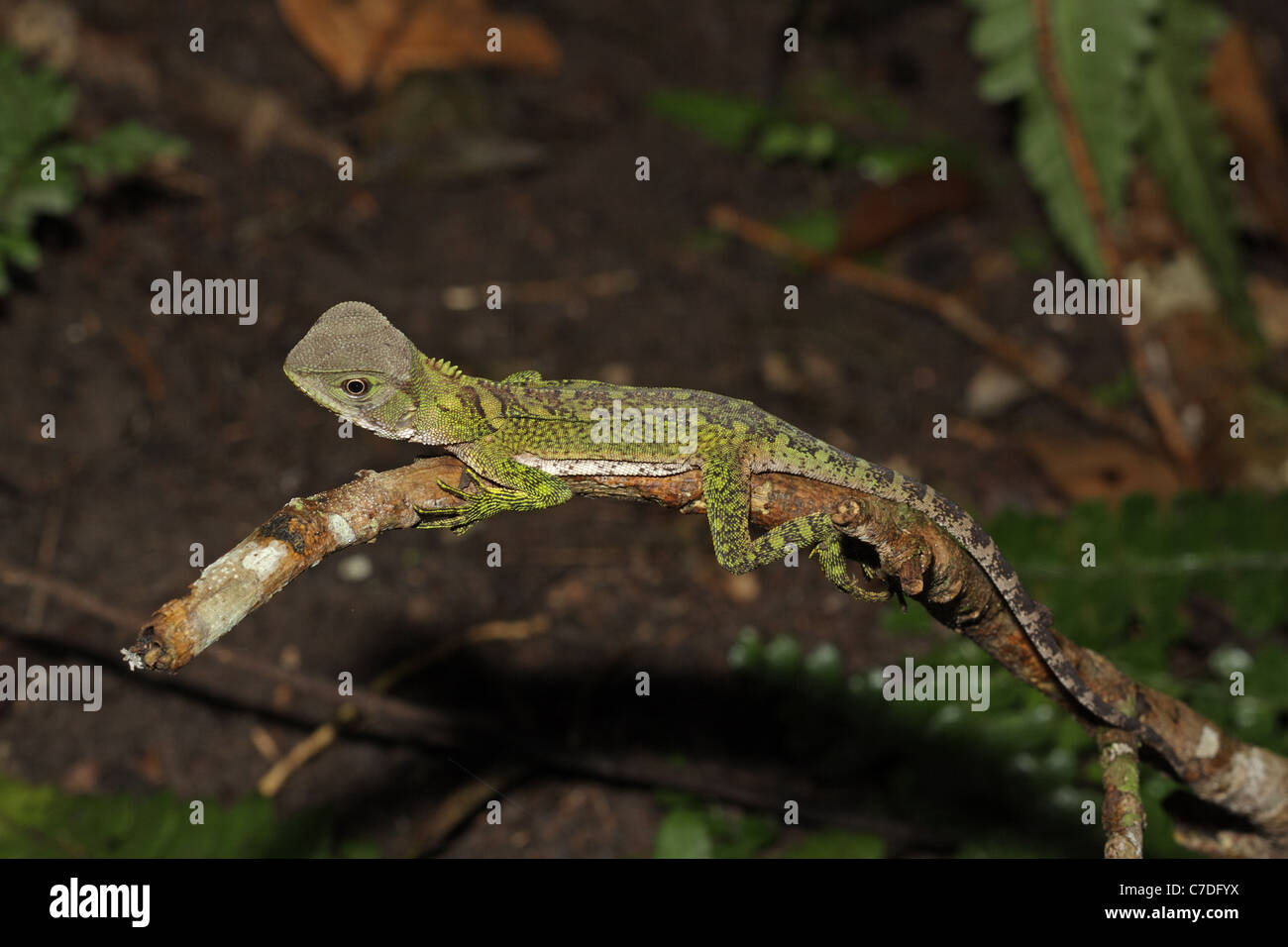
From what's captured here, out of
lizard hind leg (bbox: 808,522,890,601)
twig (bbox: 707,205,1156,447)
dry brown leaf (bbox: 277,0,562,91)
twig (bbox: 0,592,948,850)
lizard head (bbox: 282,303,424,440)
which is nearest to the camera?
lizard hind leg (bbox: 808,522,890,601)

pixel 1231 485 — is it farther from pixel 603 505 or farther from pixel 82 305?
pixel 82 305

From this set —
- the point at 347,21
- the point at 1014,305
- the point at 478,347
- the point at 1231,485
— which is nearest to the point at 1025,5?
the point at 1014,305

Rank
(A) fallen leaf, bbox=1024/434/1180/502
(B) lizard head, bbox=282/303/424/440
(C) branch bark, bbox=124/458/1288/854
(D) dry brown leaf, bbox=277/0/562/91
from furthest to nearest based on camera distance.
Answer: (D) dry brown leaf, bbox=277/0/562/91 < (A) fallen leaf, bbox=1024/434/1180/502 < (B) lizard head, bbox=282/303/424/440 < (C) branch bark, bbox=124/458/1288/854

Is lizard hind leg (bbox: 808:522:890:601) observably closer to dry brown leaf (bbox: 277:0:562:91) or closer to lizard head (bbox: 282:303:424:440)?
lizard head (bbox: 282:303:424:440)

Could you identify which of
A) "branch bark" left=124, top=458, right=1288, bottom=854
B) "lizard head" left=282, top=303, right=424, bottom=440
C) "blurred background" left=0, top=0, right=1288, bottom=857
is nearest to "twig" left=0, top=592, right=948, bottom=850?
"blurred background" left=0, top=0, right=1288, bottom=857

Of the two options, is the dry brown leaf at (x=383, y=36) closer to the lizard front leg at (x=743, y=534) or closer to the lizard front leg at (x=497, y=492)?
the lizard front leg at (x=497, y=492)
